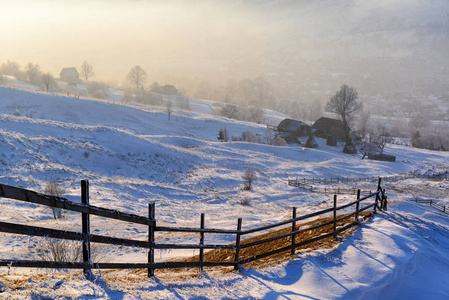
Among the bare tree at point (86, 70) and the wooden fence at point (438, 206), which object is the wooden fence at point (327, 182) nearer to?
the wooden fence at point (438, 206)

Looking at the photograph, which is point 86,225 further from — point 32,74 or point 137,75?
point 137,75

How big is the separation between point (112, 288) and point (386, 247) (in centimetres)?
797

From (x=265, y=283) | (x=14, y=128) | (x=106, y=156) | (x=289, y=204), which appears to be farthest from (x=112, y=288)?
(x=14, y=128)

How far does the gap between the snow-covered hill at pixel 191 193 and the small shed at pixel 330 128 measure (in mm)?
7931

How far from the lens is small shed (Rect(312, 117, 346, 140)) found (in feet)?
257

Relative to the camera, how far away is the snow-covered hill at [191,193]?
6.91 meters

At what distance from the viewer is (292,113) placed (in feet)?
530

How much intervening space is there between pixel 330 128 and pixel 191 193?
60.9 m

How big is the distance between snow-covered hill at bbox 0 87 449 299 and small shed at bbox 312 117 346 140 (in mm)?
7931

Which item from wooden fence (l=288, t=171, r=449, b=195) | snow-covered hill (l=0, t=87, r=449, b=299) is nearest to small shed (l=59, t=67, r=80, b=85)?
snow-covered hill (l=0, t=87, r=449, b=299)

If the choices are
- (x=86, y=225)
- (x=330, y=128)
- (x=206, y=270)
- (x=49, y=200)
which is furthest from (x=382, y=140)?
(x=49, y=200)

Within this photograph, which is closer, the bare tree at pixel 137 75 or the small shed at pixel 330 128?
the small shed at pixel 330 128

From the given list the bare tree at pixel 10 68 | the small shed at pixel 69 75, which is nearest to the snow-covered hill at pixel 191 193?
the small shed at pixel 69 75

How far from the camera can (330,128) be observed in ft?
265
